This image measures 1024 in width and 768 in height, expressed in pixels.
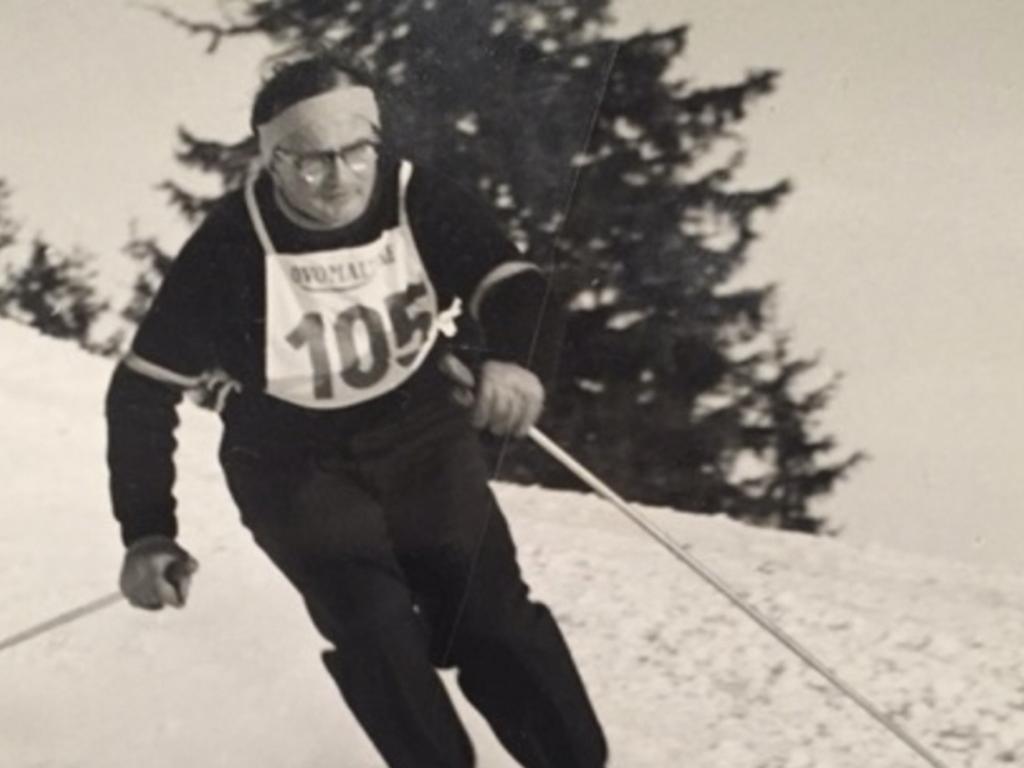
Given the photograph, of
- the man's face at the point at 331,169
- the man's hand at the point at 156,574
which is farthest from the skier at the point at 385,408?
the man's hand at the point at 156,574

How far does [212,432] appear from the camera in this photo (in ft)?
5.48

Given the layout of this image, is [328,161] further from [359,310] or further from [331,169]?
[359,310]

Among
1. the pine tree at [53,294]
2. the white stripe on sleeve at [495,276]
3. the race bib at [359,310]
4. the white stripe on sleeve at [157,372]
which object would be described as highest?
the white stripe on sleeve at [495,276]

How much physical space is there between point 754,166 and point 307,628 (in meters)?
0.69

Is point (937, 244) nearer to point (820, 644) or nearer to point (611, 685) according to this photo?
point (820, 644)

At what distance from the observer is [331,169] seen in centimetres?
162

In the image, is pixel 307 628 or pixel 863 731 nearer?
pixel 863 731

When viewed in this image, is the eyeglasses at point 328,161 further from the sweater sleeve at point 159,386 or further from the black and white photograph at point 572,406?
the sweater sleeve at point 159,386

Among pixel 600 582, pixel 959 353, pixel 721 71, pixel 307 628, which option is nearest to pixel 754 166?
pixel 721 71

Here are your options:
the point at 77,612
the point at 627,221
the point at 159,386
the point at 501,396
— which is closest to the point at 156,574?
the point at 77,612

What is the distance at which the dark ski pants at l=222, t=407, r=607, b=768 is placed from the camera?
1634 millimetres

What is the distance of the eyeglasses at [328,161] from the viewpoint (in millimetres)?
1619

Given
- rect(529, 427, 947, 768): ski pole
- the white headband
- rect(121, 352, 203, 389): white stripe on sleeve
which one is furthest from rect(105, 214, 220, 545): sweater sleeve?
rect(529, 427, 947, 768): ski pole

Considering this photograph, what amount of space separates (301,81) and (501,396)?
0.40m
